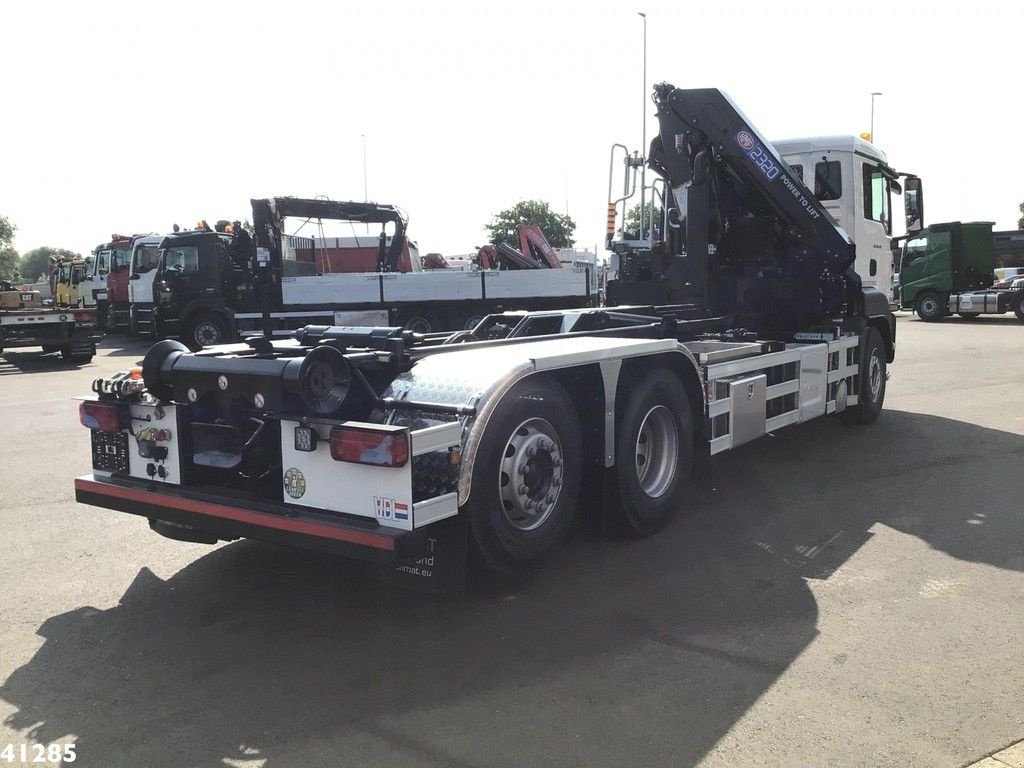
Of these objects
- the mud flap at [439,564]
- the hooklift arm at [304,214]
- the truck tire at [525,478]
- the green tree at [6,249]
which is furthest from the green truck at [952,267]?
the green tree at [6,249]

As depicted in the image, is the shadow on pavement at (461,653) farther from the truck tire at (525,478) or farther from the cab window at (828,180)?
the cab window at (828,180)

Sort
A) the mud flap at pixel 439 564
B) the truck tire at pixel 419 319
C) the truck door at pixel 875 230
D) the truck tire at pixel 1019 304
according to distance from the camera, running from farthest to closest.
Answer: the truck tire at pixel 1019 304, the truck tire at pixel 419 319, the truck door at pixel 875 230, the mud flap at pixel 439 564

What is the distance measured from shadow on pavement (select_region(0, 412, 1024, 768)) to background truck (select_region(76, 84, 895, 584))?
1.14 feet

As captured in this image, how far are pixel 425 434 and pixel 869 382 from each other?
6.88 meters

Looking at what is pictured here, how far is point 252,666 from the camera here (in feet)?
12.1

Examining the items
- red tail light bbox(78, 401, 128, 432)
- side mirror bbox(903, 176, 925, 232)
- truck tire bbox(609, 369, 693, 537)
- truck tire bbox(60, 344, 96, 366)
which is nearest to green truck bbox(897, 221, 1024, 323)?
side mirror bbox(903, 176, 925, 232)

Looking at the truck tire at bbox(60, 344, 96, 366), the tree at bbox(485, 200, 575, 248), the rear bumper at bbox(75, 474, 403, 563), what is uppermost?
the tree at bbox(485, 200, 575, 248)

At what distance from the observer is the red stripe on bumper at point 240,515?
361cm

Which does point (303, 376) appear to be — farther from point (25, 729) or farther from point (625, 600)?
point (625, 600)

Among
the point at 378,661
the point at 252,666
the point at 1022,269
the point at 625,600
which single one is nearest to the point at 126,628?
the point at 252,666

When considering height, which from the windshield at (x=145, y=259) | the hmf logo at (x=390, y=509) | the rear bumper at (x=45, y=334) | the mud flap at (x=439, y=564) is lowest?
the mud flap at (x=439, y=564)

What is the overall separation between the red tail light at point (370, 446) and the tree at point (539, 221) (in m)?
63.0

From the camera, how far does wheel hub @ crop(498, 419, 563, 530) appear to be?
4.24 meters

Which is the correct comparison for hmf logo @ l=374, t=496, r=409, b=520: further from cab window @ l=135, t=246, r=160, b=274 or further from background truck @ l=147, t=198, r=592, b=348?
cab window @ l=135, t=246, r=160, b=274
